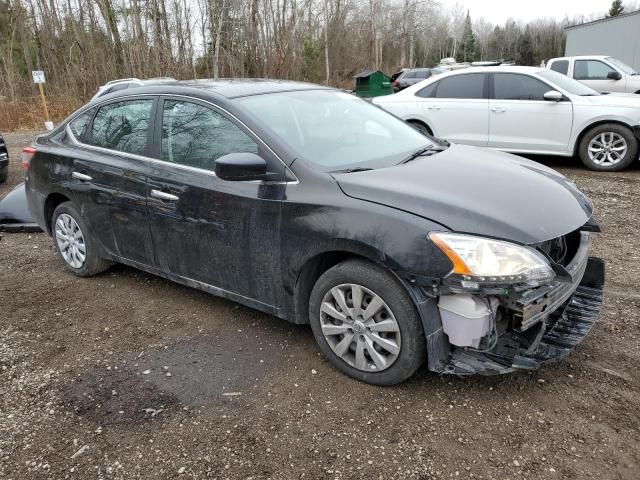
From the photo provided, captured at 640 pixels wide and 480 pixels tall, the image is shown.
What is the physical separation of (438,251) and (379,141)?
55.5 inches

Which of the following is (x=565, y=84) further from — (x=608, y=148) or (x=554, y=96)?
(x=608, y=148)

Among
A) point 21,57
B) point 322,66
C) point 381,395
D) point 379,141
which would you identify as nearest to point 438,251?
point 381,395

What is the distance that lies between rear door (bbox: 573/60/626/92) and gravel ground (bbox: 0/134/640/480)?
10.8 metres

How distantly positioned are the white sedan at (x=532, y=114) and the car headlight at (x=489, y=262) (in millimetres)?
5612

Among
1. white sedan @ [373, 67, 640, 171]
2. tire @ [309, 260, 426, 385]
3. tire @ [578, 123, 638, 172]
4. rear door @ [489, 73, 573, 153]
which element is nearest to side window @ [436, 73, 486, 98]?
white sedan @ [373, 67, 640, 171]

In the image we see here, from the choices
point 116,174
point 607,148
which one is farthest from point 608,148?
point 116,174

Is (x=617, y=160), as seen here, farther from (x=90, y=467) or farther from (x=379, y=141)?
(x=90, y=467)

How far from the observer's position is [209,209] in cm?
341

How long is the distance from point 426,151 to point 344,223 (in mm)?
1229

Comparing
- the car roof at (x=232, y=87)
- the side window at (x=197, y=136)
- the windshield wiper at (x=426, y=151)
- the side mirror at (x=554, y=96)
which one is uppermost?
the car roof at (x=232, y=87)

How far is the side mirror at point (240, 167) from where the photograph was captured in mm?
2996

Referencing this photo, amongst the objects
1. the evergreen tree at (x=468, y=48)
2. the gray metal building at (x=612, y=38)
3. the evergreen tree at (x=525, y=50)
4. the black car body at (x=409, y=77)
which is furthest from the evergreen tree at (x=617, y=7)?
the black car body at (x=409, y=77)

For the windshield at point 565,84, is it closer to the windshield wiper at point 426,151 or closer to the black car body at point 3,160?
the windshield wiper at point 426,151

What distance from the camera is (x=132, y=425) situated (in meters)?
2.79
